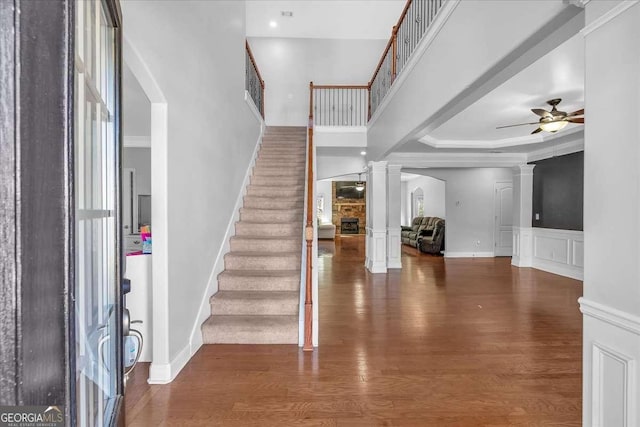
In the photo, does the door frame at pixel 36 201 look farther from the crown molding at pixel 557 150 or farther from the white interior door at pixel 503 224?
the white interior door at pixel 503 224

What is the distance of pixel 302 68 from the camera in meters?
9.02

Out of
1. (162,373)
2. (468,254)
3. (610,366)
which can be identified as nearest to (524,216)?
(468,254)

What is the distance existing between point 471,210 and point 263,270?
7565 mm

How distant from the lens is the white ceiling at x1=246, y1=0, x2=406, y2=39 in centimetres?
756

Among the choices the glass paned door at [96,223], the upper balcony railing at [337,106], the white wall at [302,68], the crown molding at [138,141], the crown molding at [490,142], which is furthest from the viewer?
the white wall at [302,68]

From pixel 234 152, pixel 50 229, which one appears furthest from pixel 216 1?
pixel 50 229

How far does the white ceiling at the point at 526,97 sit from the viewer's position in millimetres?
3264

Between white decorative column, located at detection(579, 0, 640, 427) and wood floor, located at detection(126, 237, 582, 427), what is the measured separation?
2.90 feet

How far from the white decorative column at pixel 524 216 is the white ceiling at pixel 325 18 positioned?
4.84 metres

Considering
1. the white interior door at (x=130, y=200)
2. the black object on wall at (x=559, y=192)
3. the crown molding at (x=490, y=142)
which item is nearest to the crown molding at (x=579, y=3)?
the crown molding at (x=490, y=142)

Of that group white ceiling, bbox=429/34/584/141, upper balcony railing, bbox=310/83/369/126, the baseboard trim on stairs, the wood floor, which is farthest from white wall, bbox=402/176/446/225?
the baseboard trim on stairs

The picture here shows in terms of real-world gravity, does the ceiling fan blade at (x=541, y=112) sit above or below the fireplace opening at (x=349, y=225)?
above

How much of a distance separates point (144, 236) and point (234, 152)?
1.84 m

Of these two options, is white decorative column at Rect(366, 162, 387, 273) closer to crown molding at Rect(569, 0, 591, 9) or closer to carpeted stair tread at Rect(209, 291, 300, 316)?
carpeted stair tread at Rect(209, 291, 300, 316)
